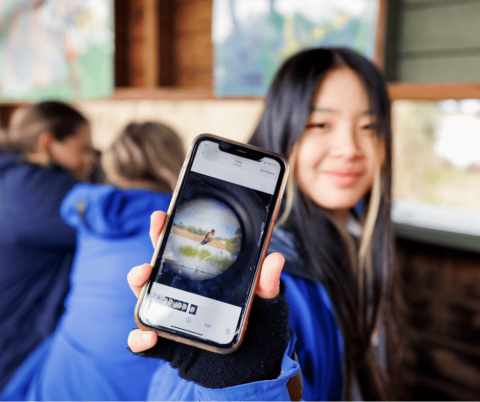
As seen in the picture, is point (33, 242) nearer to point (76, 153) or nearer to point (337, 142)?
point (76, 153)

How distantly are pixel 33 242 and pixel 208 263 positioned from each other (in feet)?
2.91

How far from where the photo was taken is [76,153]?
119 cm

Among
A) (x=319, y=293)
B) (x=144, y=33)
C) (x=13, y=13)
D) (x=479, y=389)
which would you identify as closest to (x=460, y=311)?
(x=479, y=389)

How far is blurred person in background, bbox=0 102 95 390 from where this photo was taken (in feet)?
3.00

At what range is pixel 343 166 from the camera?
49 cm

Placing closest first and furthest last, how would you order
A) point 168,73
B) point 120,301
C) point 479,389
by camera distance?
point 120,301, point 479,389, point 168,73

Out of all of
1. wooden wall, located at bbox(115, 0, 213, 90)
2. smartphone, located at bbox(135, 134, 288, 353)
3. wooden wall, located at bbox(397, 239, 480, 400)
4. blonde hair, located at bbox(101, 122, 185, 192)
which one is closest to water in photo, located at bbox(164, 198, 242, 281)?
smartphone, located at bbox(135, 134, 288, 353)

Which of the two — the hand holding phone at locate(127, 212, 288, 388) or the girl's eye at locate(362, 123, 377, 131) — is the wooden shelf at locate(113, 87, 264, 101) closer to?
the girl's eye at locate(362, 123, 377, 131)

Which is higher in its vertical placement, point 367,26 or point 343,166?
point 367,26

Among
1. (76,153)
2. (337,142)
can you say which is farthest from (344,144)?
(76,153)

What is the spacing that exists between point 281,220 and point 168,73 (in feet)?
4.74

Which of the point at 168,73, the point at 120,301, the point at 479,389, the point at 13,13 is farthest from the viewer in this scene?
the point at 13,13

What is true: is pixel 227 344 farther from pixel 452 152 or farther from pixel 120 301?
pixel 452 152

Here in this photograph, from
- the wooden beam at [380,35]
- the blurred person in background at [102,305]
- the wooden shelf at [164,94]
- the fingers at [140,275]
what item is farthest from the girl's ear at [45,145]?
the wooden beam at [380,35]
